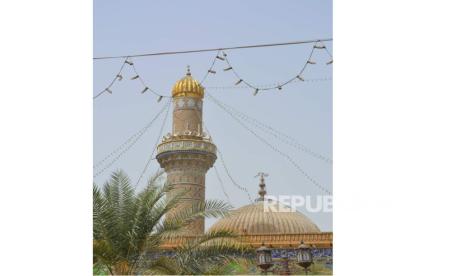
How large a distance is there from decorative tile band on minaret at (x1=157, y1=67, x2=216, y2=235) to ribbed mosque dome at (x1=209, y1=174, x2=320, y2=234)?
2.89 m

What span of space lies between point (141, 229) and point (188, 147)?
10812mm

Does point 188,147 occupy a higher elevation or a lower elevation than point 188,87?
lower

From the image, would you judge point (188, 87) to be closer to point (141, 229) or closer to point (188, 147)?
point (188, 147)

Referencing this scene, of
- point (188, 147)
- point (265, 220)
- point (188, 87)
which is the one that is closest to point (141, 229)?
point (265, 220)

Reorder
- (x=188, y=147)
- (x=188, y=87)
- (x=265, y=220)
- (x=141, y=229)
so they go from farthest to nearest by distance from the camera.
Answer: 1. (x=188, y=87)
2. (x=188, y=147)
3. (x=265, y=220)
4. (x=141, y=229)

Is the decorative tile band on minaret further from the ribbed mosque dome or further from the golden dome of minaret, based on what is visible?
the ribbed mosque dome

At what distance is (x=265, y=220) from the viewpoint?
17094mm

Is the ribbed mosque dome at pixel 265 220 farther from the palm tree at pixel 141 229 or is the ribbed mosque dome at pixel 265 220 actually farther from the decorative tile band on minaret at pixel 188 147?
the palm tree at pixel 141 229

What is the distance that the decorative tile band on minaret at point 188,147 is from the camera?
20359 mm

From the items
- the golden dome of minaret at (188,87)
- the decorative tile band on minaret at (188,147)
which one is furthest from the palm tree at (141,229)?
the golden dome of minaret at (188,87)
